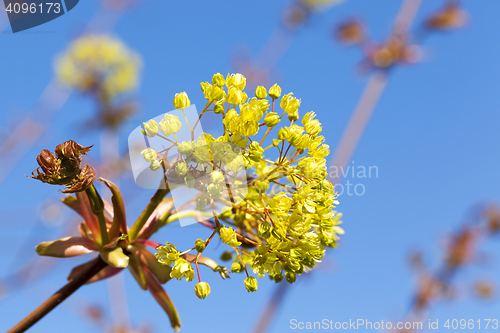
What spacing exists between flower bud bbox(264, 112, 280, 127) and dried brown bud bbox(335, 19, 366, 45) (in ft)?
12.7

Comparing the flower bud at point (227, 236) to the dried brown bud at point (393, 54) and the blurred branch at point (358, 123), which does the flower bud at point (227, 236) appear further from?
the dried brown bud at point (393, 54)

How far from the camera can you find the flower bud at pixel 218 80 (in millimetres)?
1486

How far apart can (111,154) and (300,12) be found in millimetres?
3675

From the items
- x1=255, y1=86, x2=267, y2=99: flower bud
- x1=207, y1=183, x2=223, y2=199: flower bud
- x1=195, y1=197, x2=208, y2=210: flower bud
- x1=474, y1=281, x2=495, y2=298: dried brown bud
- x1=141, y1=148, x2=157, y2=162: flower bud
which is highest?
x1=255, y1=86, x2=267, y2=99: flower bud

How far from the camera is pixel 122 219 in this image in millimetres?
1643

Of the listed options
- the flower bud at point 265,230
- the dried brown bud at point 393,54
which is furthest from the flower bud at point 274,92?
the dried brown bud at point 393,54

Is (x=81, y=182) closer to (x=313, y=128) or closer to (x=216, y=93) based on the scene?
(x=216, y=93)

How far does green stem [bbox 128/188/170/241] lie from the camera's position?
5.21ft

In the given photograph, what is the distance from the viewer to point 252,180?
1.61 metres

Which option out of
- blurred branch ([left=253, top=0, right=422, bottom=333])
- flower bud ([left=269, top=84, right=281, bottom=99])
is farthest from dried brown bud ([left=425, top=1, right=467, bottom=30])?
flower bud ([left=269, top=84, right=281, bottom=99])

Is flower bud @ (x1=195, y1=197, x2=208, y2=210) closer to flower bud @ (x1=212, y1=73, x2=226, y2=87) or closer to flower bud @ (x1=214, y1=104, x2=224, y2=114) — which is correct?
flower bud @ (x1=214, y1=104, x2=224, y2=114)

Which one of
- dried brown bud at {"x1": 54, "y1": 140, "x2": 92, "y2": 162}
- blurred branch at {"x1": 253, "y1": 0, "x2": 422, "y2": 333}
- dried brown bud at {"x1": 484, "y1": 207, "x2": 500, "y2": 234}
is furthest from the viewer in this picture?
dried brown bud at {"x1": 484, "y1": 207, "x2": 500, "y2": 234}

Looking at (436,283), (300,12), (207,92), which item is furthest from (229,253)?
(300,12)

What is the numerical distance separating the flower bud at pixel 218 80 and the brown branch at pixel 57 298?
911 millimetres
